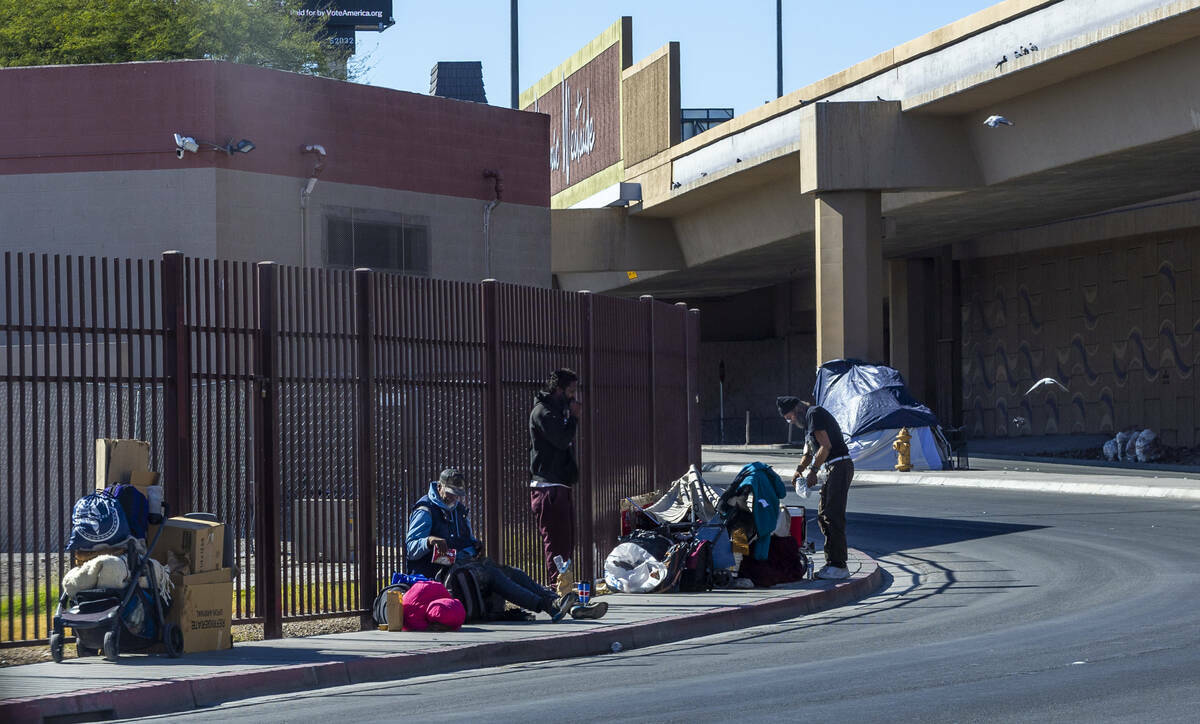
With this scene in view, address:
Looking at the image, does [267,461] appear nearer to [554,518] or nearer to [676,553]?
[554,518]

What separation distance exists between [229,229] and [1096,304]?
2967 cm

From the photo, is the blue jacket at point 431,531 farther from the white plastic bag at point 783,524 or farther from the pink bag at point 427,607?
the white plastic bag at point 783,524

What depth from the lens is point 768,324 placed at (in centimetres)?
6338

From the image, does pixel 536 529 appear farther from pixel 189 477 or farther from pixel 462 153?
pixel 462 153

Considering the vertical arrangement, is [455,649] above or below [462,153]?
below

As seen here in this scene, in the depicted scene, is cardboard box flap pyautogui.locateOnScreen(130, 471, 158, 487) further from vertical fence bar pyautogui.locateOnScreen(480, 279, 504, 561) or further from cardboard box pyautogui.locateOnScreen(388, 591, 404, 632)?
vertical fence bar pyautogui.locateOnScreen(480, 279, 504, 561)

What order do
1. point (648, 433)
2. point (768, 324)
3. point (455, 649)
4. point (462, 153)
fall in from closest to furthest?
1. point (455, 649)
2. point (648, 433)
3. point (462, 153)
4. point (768, 324)

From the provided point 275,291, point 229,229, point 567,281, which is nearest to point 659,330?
point 275,291

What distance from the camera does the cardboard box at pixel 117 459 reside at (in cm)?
986

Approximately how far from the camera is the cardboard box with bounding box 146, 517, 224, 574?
10.0 m

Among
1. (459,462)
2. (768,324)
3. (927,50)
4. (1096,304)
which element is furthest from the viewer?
(768,324)

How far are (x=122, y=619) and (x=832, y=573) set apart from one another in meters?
7.05

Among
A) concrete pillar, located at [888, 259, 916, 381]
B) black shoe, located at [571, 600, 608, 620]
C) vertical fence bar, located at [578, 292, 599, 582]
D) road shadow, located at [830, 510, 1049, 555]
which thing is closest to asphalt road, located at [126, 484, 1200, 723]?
black shoe, located at [571, 600, 608, 620]

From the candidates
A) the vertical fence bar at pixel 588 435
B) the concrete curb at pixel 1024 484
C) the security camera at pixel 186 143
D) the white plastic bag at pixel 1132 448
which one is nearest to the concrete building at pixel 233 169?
the security camera at pixel 186 143
